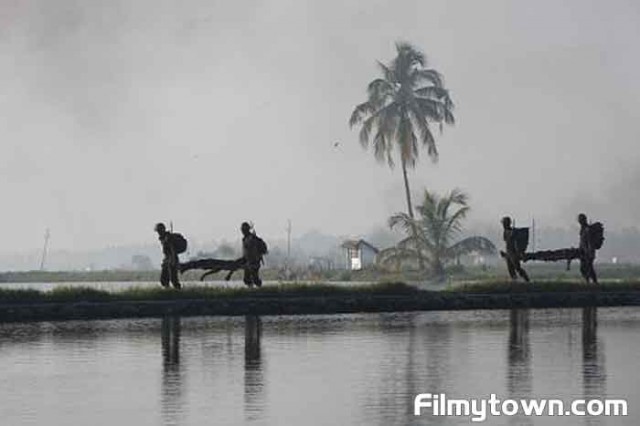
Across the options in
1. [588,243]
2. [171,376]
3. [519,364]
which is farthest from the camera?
[588,243]

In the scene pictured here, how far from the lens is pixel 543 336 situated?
21.0 m

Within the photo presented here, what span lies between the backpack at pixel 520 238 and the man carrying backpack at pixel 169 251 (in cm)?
851

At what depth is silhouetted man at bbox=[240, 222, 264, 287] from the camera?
32.7 m

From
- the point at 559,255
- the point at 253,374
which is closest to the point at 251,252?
the point at 559,255

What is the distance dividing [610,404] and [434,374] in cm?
318

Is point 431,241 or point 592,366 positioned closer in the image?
point 592,366

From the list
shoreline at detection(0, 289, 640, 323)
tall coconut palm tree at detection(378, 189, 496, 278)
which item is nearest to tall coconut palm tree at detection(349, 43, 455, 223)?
tall coconut palm tree at detection(378, 189, 496, 278)

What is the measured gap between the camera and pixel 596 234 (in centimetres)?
3488

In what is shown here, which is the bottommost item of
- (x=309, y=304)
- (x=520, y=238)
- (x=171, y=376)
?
(x=171, y=376)

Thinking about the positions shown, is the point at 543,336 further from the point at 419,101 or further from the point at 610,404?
the point at 419,101

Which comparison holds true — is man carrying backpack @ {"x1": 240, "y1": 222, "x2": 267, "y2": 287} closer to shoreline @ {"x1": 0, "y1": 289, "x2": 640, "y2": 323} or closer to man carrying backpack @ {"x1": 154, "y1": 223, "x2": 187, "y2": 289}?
man carrying backpack @ {"x1": 154, "y1": 223, "x2": 187, "y2": 289}

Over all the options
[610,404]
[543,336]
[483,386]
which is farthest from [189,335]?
[610,404]

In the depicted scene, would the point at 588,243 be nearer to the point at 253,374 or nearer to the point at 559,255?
the point at 559,255

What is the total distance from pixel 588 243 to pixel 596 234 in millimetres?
352
